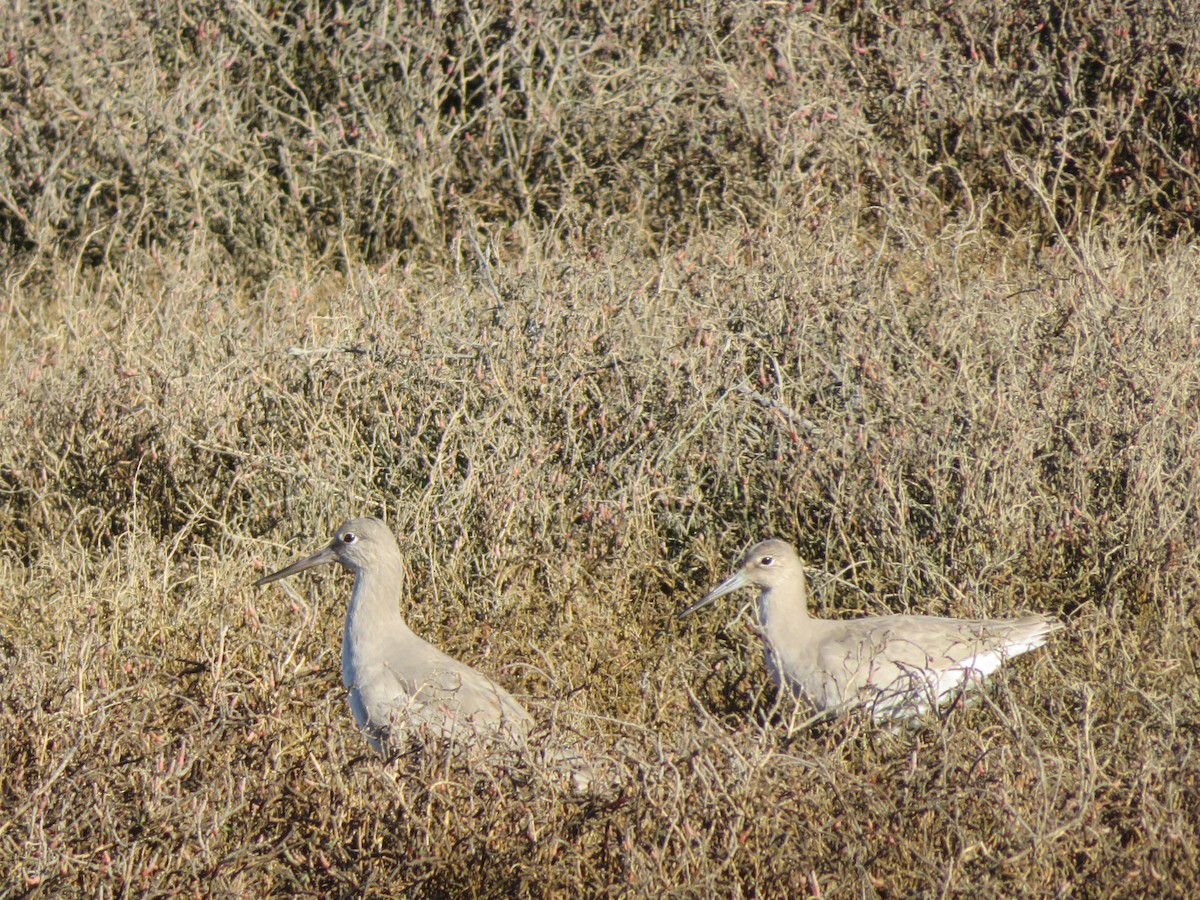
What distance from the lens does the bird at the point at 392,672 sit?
411 cm

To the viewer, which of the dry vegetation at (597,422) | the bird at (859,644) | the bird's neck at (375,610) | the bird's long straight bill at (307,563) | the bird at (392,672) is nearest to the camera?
the dry vegetation at (597,422)

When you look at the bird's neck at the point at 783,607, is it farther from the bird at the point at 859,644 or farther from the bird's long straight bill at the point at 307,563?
the bird's long straight bill at the point at 307,563

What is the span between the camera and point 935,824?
135 inches

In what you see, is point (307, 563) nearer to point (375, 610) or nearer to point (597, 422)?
point (375, 610)

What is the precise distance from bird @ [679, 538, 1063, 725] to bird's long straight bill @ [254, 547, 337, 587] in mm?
1262

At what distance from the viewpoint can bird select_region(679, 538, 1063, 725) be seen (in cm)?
444

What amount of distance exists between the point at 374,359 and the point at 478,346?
1.37ft

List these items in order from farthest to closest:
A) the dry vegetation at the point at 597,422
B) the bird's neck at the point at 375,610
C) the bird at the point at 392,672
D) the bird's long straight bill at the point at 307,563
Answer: the bird's long straight bill at the point at 307,563 < the bird's neck at the point at 375,610 < the bird at the point at 392,672 < the dry vegetation at the point at 597,422

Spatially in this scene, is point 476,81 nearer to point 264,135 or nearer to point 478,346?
point 264,135

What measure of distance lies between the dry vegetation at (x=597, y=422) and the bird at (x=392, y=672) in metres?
0.13

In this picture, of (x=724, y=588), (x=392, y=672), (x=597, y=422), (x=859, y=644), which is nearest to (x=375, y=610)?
(x=392, y=672)

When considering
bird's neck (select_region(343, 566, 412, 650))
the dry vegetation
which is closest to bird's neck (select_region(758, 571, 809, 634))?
the dry vegetation

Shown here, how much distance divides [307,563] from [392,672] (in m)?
0.66

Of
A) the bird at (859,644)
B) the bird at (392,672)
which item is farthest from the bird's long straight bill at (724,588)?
the bird at (392,672)
